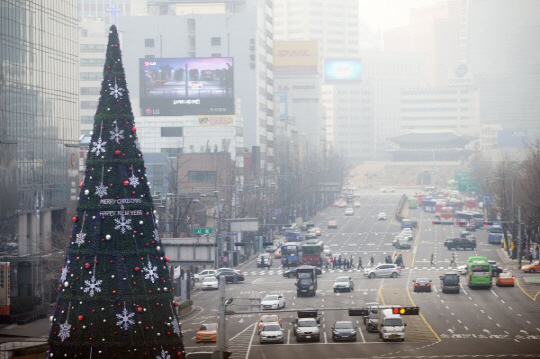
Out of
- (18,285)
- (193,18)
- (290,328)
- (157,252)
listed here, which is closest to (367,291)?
(290,328)

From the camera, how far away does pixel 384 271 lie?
9950cm

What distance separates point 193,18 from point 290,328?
437 ft

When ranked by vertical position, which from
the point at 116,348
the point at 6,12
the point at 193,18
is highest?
the point at 193,18

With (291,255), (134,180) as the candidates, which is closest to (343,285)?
(291,255)

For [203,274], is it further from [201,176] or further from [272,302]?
[201,176]

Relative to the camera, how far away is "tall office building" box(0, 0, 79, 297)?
261ft

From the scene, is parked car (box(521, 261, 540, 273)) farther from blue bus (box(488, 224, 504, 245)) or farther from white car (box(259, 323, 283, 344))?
white car (box(259, 323, 283, 344))

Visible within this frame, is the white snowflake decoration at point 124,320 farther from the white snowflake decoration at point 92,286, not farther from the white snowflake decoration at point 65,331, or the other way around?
the white snowflake decoration at point 65,331

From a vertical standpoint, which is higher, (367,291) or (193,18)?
(193,18)

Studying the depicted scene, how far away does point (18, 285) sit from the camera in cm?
7850

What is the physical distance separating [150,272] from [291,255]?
8415cm

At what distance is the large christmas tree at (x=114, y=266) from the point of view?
1079 inches

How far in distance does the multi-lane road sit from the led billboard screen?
43.7m

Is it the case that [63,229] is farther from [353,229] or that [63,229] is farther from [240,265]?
[353,229]
